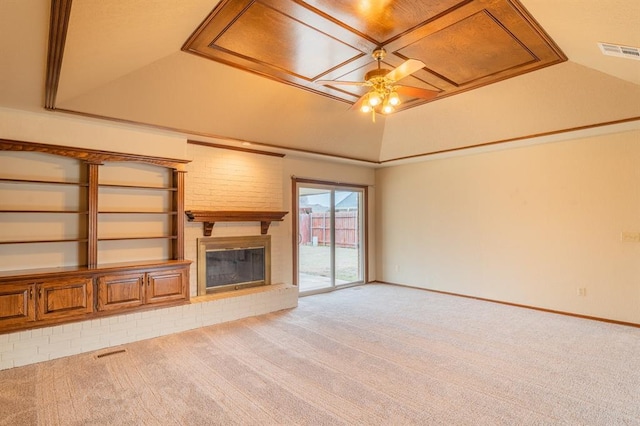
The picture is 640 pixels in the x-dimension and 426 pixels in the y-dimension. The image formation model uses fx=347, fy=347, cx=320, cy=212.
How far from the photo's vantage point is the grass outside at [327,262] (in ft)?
21.7

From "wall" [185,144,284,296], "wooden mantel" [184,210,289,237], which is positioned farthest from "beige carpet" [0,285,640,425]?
"wooden mantel" [184,210,289,237]

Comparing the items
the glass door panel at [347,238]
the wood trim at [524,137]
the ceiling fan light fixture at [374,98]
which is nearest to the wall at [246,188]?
the glass door panel at [347,238]

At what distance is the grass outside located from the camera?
6.62 metres

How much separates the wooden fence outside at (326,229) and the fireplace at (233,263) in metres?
0.94

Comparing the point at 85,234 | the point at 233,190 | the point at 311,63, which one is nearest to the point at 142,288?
the point at 85,234

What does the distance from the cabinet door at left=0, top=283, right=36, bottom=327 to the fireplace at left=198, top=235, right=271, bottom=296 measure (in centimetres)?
194

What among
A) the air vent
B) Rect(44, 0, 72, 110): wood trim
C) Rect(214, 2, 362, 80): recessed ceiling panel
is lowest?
Rect(44, 0, 72, 110): wood trim

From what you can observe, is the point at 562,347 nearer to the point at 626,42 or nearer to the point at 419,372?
the point at 419,372

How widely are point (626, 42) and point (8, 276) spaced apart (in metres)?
5.96

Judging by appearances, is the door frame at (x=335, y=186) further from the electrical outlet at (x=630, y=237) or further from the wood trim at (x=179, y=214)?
the electrical outlet at (x=630, y=237)

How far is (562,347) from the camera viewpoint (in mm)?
3902

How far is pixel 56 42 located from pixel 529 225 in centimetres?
634

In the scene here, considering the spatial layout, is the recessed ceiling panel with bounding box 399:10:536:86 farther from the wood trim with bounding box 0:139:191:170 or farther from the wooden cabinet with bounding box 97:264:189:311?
the wooden cabinet with bounding box 97:264:189:311

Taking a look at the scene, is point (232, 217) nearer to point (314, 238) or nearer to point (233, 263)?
point (233, 263)
